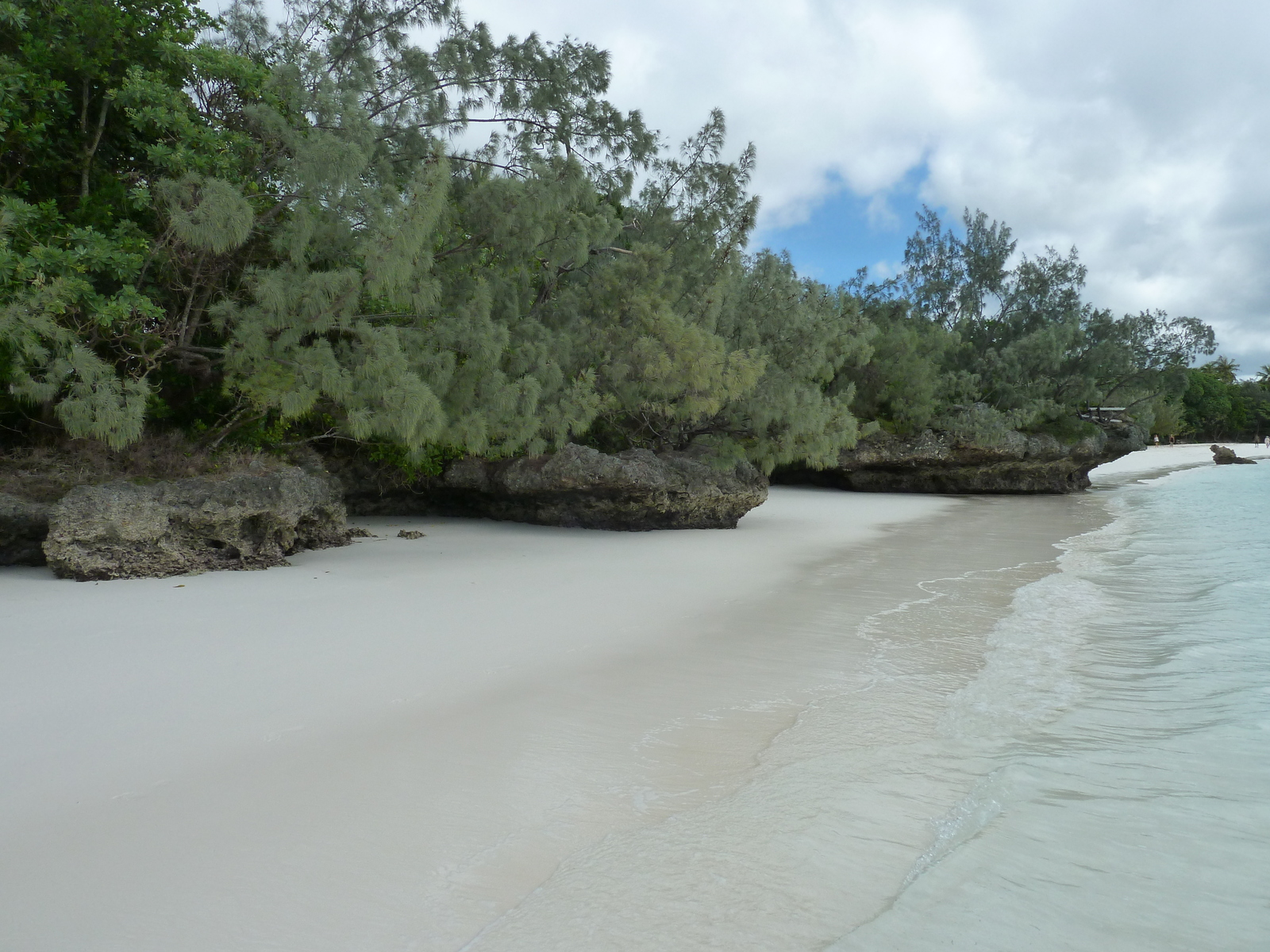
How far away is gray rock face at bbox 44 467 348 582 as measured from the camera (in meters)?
6.49

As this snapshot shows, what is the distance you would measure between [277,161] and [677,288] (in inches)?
238

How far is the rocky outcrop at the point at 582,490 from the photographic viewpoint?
35.3 ft

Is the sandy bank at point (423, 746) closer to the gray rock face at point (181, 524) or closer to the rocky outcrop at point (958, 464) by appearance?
the gray rock face at point (181, 524)

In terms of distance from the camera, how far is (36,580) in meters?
6.39

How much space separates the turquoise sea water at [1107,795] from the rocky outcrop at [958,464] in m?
15.2

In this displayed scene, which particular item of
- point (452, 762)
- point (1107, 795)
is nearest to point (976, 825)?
point (1107, 795)

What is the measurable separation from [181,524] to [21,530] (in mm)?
1314

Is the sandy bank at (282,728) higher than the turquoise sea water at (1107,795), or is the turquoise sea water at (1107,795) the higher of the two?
the turquoise sea water at (1107,795)

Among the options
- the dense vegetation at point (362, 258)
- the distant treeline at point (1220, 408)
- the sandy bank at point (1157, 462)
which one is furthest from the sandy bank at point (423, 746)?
the distant treeline at point (1220, 408)

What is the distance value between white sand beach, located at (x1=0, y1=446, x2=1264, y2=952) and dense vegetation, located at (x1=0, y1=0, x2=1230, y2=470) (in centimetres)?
250

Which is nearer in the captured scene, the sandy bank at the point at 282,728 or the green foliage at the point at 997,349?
the sandy bank at the point at 282,728

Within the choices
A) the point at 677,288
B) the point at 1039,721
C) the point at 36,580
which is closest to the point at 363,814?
the point at 1039,721

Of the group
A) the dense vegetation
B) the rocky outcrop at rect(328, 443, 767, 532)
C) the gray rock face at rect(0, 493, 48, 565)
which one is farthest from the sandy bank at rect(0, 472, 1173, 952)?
the rocky outcrop at rect(328, 443, 767, 532)

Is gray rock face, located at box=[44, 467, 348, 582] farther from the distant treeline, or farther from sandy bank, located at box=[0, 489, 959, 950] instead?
the distant treeline
